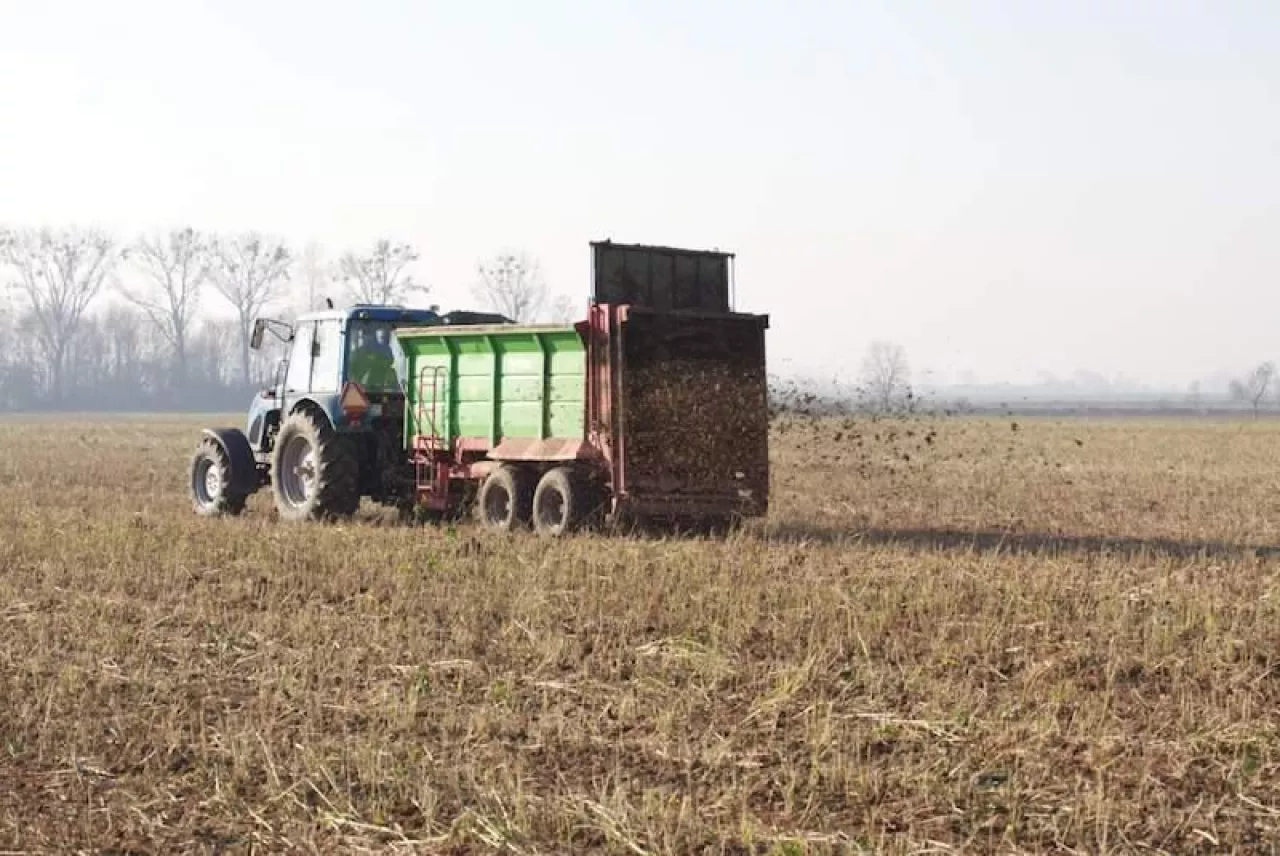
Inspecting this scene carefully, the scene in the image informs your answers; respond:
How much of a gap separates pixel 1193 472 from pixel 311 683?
21.0 m

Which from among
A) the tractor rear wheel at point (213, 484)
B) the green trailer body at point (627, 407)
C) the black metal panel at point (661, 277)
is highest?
the black metal panel at point (661, 277)

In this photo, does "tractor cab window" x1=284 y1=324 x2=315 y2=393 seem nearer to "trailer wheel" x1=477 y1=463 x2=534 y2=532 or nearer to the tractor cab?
the tractor cab

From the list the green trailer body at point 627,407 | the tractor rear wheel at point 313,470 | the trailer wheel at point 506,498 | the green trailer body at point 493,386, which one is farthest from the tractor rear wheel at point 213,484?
the trailer wheel at point 506,498

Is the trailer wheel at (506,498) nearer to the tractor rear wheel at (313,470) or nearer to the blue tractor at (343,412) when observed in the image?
the blue tractor at (343,412)

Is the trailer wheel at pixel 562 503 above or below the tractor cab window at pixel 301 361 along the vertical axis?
below

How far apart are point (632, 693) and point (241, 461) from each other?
35.2 ft

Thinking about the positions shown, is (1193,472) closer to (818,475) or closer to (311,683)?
(818,475)

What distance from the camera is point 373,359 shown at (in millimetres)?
16344

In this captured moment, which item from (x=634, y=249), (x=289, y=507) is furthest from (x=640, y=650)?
(x=289, y=507)

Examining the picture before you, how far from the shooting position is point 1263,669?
798cm

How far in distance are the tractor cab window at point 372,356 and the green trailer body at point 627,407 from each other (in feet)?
4.45

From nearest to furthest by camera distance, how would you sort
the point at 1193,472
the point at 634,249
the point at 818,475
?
the point at 634,249 < the point at 818,475 < the point at 1193,472

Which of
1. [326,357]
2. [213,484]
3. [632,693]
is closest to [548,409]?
[326,357]

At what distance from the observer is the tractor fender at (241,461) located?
17.3m
